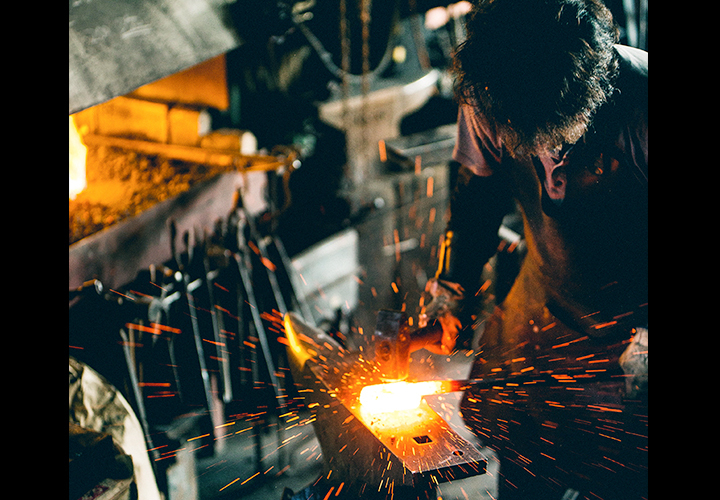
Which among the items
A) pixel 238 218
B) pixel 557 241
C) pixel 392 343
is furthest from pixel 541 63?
pixel 238 218

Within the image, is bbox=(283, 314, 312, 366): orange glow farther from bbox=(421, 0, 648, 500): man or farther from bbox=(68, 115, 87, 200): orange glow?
bbox=(68, 115, 87, 200): orange glow

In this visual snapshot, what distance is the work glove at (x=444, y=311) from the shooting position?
7.50 ft

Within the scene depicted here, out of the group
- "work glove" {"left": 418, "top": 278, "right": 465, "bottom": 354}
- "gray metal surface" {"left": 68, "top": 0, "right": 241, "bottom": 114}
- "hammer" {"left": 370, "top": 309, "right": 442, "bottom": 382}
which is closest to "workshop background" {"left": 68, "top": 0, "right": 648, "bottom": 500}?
"gray metal surface" {"left": 68, "top": 0, "right": 241, "bottom": 114}

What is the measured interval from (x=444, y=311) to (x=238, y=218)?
5.95 feet

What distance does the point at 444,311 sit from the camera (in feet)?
7.82

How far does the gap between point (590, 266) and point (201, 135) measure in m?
3.19

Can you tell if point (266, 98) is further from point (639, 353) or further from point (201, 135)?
point (639, 353)

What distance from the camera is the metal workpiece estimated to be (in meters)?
1.65

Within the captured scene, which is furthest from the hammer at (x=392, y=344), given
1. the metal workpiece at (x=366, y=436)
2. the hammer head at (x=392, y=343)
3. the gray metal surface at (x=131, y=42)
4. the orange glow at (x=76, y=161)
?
the orange glow at (x=76, y=161)

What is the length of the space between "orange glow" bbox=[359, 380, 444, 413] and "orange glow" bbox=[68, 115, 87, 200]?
287 centimetres

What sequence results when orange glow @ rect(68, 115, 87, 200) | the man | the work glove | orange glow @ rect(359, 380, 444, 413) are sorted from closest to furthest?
the man, orange glow @ rect(359, 380, 444, 413), the work glove, orange glow @ rect(68, 115, 87, 200)

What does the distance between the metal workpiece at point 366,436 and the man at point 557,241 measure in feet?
1.67

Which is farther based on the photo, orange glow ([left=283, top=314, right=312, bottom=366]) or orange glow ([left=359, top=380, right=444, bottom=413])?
orange glow ([left=283, top=314, right=312, bottom=366])

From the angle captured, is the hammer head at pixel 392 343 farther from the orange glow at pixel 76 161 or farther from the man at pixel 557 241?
the orange glow at pixel 76 161
